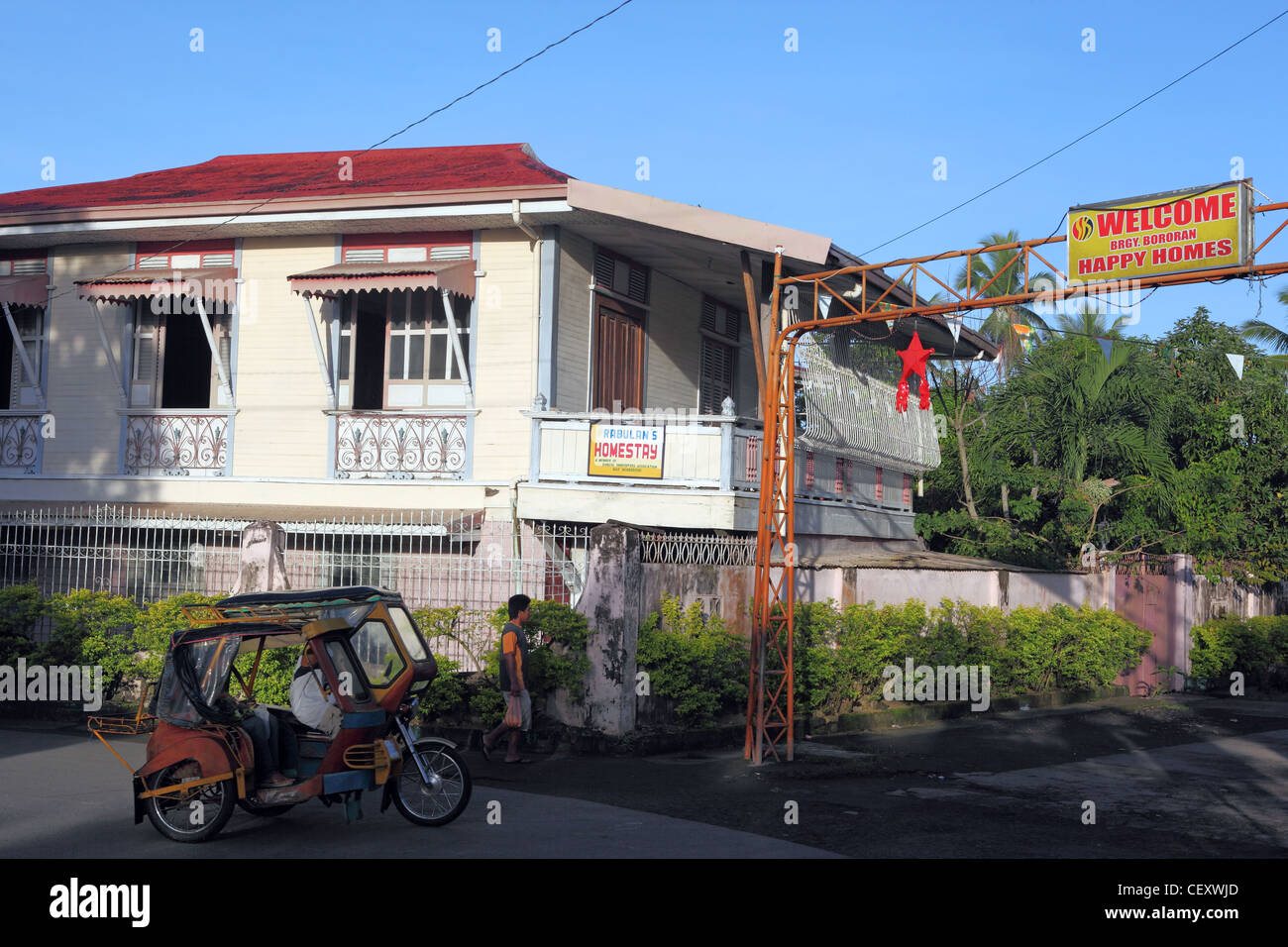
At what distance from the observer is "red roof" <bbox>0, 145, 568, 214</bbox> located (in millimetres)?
16031

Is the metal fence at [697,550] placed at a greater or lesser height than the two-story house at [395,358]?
lesser

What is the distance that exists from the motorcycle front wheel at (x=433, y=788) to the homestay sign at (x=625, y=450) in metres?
6.29

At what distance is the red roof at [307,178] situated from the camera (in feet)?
52.6

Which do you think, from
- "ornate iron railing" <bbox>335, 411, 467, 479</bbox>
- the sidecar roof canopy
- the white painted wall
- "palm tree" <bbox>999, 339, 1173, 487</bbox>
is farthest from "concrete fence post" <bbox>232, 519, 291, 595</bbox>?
"palm tree" <bbox>999, 339, 1173, 487</bbox>

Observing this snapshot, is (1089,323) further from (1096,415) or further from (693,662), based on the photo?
(693,662)

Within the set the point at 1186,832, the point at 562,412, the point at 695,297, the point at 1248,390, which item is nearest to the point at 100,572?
the point at 562,412

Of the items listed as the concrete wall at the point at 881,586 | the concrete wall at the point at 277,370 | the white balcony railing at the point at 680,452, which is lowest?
the concrete wall at the point at 881,586

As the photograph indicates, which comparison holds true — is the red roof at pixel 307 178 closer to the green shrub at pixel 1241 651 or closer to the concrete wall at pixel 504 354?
the concrete wall at pixel 504 354

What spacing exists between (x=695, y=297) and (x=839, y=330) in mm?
2461

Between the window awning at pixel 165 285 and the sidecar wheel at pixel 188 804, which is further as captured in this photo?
the window awning at pixel 165 285

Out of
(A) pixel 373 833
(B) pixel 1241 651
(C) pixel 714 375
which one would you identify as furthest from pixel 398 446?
(B) pixel 1241 651

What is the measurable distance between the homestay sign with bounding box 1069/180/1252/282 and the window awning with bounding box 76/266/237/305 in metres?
10.7

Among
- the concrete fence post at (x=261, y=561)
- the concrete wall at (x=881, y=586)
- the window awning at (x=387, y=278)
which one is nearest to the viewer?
the concrete wall at (x=881, y=586)

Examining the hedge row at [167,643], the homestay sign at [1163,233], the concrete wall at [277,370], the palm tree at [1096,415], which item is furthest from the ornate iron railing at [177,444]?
the palm tree at [1096,415]
